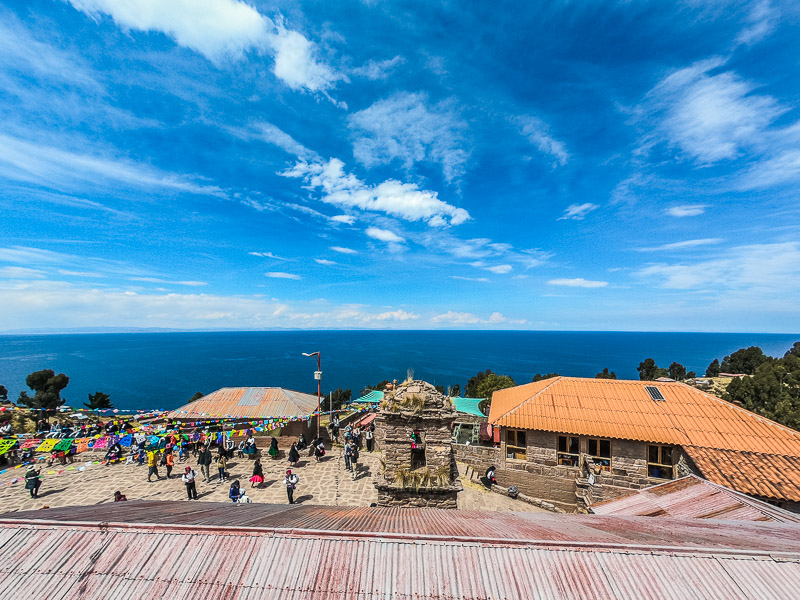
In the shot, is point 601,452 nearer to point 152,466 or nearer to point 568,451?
point 568,451

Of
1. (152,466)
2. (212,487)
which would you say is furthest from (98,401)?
(212,487)

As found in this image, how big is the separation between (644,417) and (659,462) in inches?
92.6

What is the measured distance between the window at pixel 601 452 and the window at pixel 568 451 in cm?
72

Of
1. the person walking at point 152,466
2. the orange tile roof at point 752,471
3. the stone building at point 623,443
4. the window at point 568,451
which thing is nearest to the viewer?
the orange tile roof at point 752,471

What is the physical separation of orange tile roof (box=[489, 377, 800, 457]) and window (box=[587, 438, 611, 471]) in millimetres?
765

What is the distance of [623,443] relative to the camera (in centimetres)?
1777

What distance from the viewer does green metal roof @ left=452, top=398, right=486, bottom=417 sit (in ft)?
103

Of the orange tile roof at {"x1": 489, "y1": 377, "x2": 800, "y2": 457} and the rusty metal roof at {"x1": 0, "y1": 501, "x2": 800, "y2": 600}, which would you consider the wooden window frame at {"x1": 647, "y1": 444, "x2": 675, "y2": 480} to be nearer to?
the orange tile roof at {"x1": 489, "y1": 377, "x2": 800, "y2": 457}

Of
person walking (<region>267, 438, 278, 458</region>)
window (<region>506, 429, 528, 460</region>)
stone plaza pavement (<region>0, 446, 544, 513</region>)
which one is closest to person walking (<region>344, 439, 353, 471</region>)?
stone plaza pavement (<region>0, 446, 544, 513</region>)

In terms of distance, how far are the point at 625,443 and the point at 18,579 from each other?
74.8 feet

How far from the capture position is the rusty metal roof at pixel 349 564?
15.0ft

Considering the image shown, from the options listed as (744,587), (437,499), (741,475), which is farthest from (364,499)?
(741,475)

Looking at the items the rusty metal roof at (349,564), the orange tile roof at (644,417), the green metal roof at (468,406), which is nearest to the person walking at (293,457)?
the orange tile roof at (644,417)

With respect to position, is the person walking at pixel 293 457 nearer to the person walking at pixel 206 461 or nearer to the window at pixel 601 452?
the person walking at pixel 206 461
